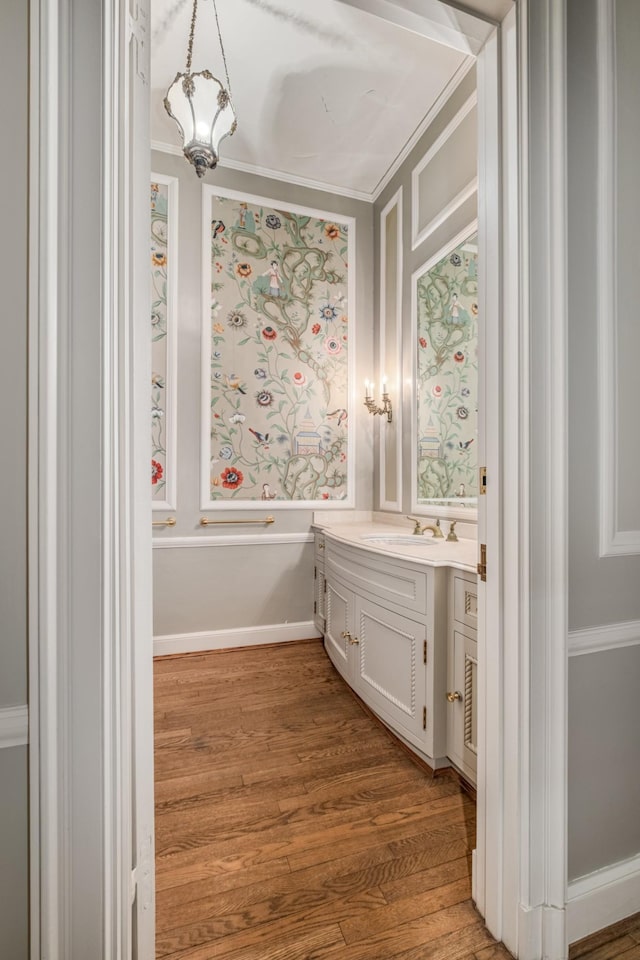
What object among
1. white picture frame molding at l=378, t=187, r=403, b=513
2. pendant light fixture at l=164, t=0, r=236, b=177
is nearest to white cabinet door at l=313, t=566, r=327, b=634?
white picture frame molding at l=378, t=187, r=403, b=513

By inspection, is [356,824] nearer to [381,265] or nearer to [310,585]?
[310,585]

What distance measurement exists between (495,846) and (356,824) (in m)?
0.56

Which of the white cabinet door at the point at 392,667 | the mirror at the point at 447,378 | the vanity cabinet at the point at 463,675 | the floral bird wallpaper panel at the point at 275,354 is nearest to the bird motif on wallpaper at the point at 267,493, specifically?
the floral bird wallpaper panel at the point at 275,354

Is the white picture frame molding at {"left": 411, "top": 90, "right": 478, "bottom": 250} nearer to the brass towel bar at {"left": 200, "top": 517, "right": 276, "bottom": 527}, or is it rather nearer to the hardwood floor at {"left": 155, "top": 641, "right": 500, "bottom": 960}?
the brass towel bar at {"left": 200, "top": 517, "right": 276, "bottom": 527}

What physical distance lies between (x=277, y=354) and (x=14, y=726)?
2.77 metres

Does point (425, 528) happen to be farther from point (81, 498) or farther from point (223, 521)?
point (81, 498)

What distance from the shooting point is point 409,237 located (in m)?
2.88

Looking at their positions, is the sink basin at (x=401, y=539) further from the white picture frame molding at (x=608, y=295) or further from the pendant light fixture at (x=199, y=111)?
the pendant light fixture at (x=199, y=111)

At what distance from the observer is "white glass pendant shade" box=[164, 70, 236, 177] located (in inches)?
75.5

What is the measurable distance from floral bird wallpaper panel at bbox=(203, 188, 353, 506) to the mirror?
2.38 feet

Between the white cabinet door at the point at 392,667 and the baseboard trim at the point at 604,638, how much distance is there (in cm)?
70

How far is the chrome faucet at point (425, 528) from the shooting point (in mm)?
2443

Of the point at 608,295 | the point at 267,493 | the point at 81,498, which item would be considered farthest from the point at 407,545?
the point at 81,498

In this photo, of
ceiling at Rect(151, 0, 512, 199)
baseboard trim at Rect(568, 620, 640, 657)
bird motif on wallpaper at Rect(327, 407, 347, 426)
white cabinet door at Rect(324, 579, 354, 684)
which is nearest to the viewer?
baseboard trim at Rect(568, 620, 640, 657)
